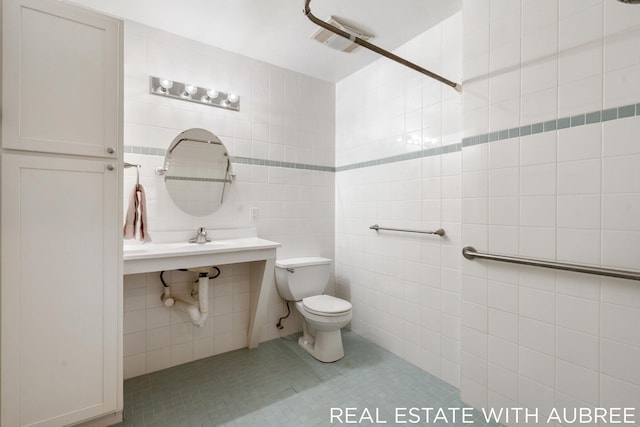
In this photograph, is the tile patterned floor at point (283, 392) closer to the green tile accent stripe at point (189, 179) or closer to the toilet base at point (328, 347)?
the toilet base at point (328, 347)

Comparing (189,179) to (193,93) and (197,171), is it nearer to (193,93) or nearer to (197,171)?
(197,171)

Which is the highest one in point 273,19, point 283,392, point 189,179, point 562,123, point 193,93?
point 273,19

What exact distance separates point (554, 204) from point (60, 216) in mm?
2371

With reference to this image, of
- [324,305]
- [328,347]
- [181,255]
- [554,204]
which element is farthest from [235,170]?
[554,204]

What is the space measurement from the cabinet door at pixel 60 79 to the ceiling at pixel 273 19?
0.57 meters

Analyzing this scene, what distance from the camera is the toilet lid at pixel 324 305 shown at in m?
2.13

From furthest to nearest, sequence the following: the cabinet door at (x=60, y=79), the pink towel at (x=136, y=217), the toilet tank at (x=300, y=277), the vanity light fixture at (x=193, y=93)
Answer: the toilet tank at (x=300, y=277), the vanity light fixture at (x=193, y=93), the pink towel at (x=136, y=217), the cabinet door at (x=60, y=79)

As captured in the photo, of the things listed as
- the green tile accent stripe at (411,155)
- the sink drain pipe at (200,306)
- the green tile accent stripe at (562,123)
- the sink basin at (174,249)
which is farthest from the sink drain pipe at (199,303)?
the green tile accent stripe at (562,123)

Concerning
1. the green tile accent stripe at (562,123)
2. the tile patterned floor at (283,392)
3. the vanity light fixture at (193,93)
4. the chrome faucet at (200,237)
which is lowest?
the tile patterned floor at (283,392)

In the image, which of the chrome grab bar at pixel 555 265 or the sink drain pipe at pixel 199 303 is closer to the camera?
the chrome grab bar at pixel 555 265

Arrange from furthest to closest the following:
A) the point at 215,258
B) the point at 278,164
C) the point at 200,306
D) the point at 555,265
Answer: the point at 278,164
the point at 200,306
the point at 215,258
the point at 555,265

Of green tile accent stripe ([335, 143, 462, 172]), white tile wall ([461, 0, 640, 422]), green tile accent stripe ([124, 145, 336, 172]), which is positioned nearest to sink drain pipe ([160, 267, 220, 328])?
green tile accent stripe ([124, 145, 336, 172])

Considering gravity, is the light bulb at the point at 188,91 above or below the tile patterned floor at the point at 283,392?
above

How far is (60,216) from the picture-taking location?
4.51ft
